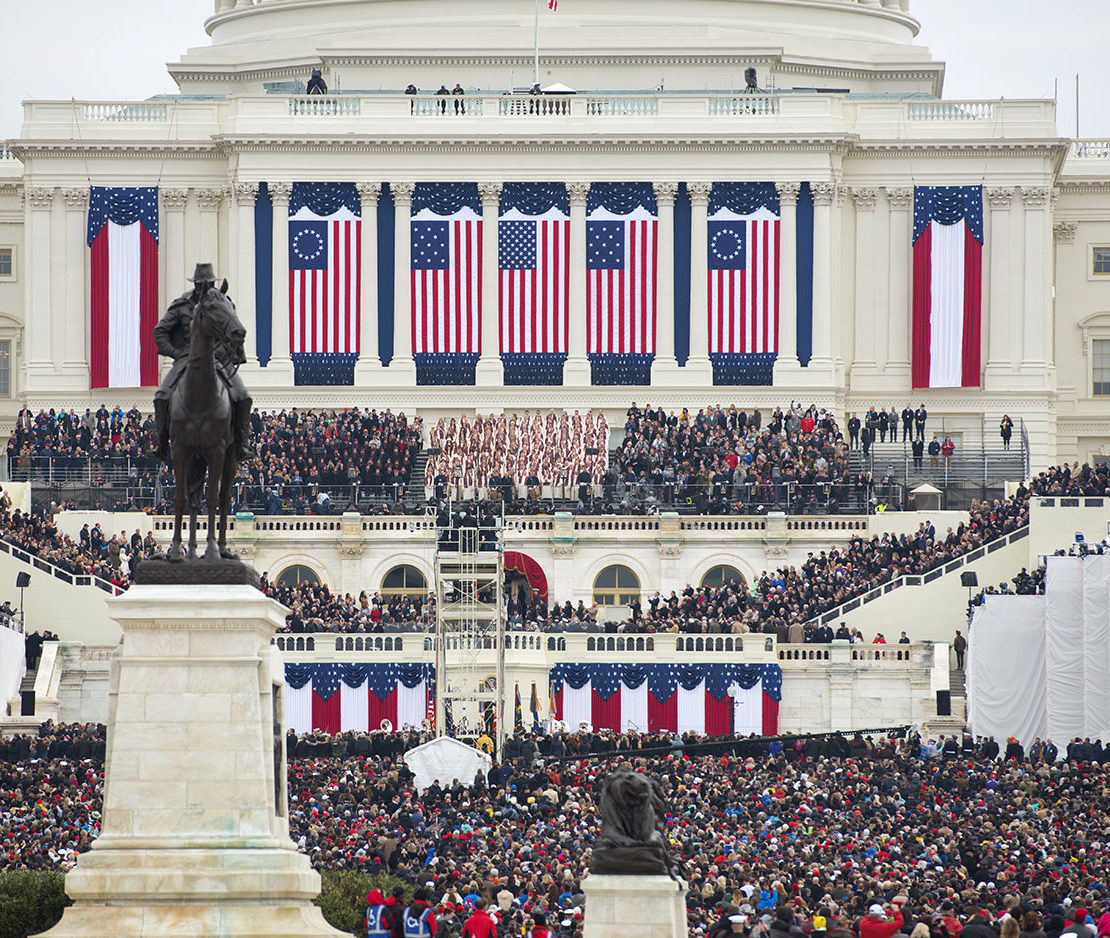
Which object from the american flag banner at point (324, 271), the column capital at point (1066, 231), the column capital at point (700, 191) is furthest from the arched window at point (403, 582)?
the column capital at point (1066, 231)

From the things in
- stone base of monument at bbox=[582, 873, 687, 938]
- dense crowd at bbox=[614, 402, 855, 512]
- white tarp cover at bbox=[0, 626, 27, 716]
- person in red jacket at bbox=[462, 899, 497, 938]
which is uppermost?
dense crowd at bbox=[614, 402, 855, 512]

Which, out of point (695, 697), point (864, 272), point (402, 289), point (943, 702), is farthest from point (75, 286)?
point (943, 702)

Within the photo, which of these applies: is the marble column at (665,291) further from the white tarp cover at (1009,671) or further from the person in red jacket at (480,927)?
the person in red jacket at (480,927)

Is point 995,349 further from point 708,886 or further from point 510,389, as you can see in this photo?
point 708,886

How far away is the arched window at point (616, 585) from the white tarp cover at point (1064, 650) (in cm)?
2066

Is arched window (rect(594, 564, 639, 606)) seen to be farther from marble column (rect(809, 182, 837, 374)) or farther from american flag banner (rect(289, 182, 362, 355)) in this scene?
american flag banner (rect(289, 182, 362, 355))

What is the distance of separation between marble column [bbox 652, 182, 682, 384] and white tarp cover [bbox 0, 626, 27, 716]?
38.0 m

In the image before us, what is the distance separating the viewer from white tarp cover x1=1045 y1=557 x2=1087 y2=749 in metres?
83.1

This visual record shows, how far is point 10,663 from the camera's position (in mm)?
84875

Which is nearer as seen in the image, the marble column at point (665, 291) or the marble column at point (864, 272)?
the marble column at point (665, 291)

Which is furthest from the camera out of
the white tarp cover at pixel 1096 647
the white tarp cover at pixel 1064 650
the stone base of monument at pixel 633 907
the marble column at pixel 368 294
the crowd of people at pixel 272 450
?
the marble column at pixel 368 294

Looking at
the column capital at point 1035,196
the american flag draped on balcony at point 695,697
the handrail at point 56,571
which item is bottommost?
the american flag draped on balcony at point 695,697

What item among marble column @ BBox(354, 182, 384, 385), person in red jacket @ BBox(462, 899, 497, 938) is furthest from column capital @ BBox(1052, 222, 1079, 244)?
person in red jacket @ BBox(462, 899, 497, 938)

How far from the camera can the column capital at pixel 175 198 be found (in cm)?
12238
